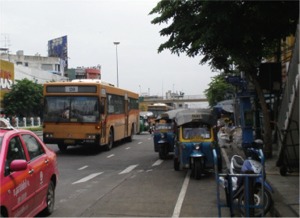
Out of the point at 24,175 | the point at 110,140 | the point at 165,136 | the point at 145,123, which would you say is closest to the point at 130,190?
the point at 24,175

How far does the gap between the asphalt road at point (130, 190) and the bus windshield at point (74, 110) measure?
218cm

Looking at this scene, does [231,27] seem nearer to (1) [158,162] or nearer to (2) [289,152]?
(2) [289,152]

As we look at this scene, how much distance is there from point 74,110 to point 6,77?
35703mm

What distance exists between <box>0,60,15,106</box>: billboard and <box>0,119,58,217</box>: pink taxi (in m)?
45.2

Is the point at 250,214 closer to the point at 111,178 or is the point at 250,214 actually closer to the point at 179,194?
the point at 179,194

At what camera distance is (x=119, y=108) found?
24109mm

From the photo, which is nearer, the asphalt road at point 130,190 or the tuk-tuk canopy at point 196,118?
the asphalt road at point 130,190

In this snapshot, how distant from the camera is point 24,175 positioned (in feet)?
21.8

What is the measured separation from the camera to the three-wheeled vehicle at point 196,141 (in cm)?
1268

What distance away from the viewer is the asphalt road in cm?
853

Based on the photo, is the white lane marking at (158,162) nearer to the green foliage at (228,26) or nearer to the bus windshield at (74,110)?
the bus windshield at (74,110)

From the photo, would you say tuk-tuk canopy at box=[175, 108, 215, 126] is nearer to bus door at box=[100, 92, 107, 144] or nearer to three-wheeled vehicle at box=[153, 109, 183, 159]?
three-wheeled vehicle at box=[153, 109, 183, 159]

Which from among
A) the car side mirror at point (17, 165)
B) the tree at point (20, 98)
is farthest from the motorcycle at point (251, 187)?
the tree at point (20, 98)

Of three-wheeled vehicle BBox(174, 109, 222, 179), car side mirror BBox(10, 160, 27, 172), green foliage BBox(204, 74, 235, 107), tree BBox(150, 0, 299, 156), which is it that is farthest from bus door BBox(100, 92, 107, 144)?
green foliage BBox(204, 74, 235, 107)
